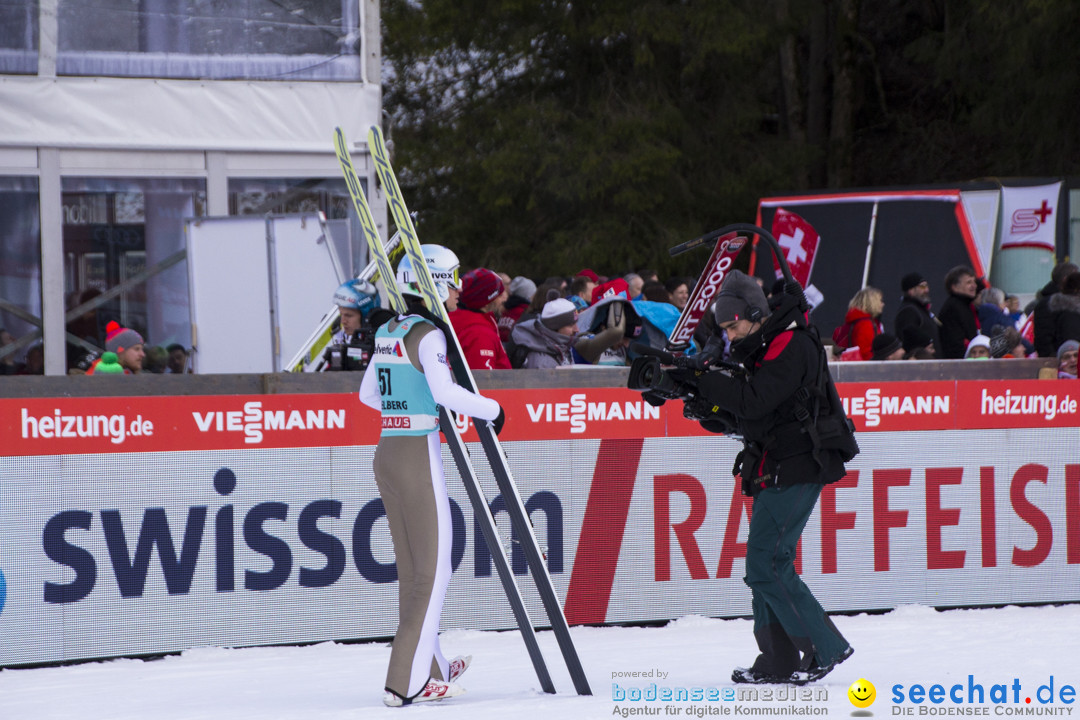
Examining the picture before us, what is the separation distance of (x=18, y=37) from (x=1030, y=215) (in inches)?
444

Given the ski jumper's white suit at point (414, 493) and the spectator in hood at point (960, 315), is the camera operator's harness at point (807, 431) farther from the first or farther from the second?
the spectator in hood at point (960, 315)

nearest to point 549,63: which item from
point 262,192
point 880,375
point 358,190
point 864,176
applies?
point 864,176

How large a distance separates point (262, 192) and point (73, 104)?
1691 millimetres

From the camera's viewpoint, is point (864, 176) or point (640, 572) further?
point (864, 176)

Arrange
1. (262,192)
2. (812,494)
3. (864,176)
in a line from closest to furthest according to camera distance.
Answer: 1. (812,494)
2. (262,192)
3. (864,176)

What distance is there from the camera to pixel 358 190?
6.29 metres

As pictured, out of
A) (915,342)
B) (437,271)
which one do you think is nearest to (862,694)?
(437,271)

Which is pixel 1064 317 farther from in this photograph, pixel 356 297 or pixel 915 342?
pixel 356 297

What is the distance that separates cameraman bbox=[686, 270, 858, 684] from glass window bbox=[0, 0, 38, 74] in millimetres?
7655

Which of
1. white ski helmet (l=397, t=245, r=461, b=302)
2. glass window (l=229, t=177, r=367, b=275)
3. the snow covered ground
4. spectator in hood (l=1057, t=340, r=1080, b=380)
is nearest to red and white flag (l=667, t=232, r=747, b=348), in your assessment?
the snow covered ground

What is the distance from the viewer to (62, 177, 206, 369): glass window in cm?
1159

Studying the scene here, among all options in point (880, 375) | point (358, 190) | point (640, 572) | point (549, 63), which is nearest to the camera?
point (358, 190)

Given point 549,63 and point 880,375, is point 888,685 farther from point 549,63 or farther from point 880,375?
point 549,63

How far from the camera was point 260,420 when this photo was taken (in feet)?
23.7
